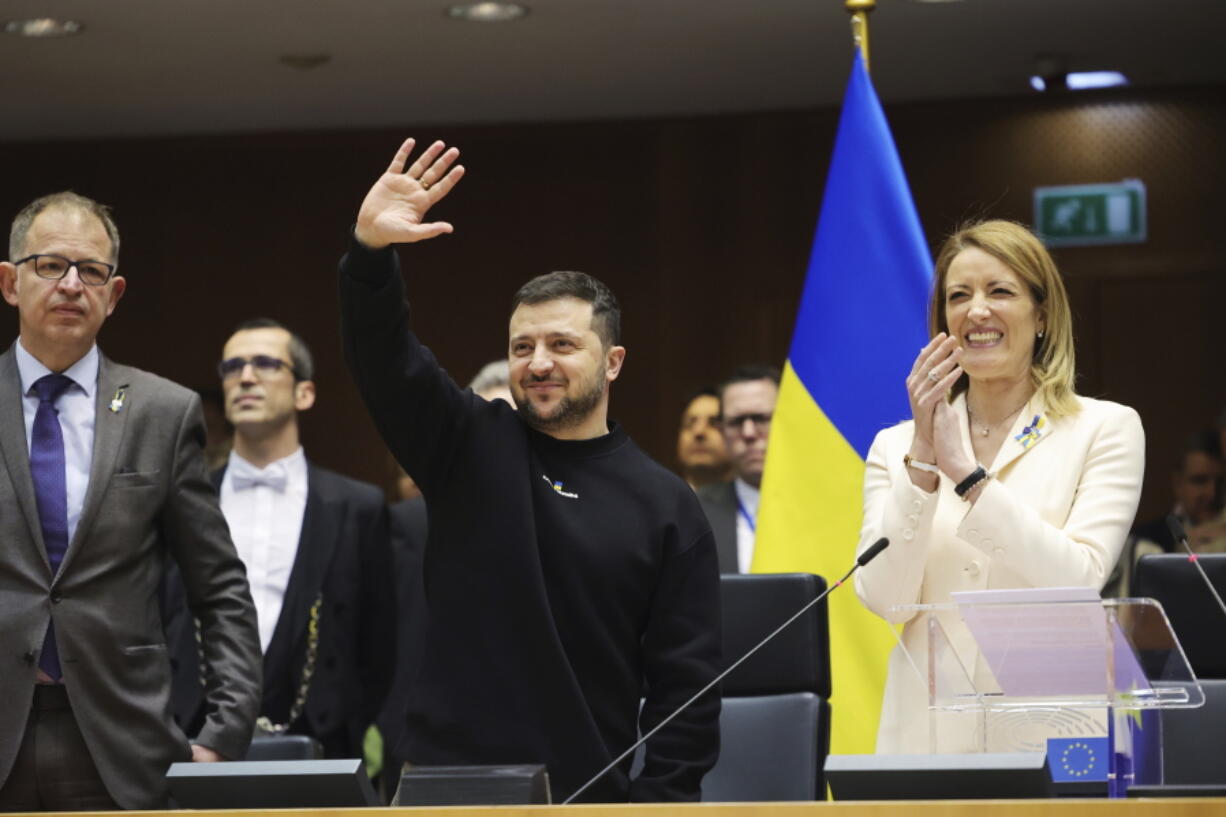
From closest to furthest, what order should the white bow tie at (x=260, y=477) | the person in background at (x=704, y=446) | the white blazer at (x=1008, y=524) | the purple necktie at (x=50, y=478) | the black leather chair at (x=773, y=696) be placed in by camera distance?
the white blazer at (x=1008, y=524) < the purple necktie at (x=50, y=478) < the black leather chair at (x=773, y=696) < the white bow tie at (x=260, y=477) < the person in background at (x=704, y=446)

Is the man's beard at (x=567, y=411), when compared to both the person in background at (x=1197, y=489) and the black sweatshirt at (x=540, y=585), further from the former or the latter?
the person in background at (x=1197, y=489)

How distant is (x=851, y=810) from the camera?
1.95 m

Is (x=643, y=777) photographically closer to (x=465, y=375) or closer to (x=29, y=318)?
(x=29, y=318)

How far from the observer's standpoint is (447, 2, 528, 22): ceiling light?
6309mm

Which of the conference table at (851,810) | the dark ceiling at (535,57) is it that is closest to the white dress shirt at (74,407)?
the conference table at (851,810)

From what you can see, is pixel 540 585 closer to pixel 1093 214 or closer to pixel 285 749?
pixel 285 749

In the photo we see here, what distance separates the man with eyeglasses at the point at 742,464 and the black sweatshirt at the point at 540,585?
5.91ft

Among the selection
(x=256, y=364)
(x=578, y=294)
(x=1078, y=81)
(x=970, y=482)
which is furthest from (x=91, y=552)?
(x=1078, y=81)

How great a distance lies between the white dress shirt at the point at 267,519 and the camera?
15.0ft

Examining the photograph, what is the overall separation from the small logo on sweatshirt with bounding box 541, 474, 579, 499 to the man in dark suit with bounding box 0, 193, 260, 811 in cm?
62

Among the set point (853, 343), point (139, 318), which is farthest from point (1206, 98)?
point (139, 318)

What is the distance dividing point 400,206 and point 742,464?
7.85ft

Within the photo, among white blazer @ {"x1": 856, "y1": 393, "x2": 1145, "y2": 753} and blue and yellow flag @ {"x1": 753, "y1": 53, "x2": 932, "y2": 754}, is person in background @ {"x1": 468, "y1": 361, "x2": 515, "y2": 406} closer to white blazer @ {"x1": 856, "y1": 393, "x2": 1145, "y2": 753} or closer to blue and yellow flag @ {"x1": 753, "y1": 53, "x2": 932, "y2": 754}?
blue and yellow flag @ {"x1": 753, "y1": 53, "x2": 932, "y2": 754}

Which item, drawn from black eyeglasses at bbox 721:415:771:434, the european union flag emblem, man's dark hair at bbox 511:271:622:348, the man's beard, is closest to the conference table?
the european union flag emblem
